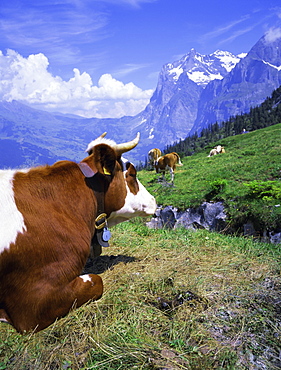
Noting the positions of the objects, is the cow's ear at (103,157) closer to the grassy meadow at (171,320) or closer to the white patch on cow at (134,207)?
the white patch on cow at (134,207)

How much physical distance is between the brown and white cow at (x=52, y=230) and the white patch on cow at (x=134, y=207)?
116 millimetres

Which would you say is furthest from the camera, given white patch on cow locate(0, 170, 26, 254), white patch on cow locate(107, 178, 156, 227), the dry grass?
white patch on cow locate(107, 178, 156, 227)

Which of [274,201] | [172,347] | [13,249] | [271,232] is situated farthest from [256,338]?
[274,201]

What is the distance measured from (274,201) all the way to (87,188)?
660cm

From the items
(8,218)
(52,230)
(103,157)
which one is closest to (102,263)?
(52,230)

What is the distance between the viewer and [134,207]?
460 cm

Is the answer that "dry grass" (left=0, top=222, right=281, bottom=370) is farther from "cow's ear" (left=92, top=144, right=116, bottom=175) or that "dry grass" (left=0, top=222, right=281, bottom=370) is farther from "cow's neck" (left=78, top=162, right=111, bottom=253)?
"cow's ear" (left=92, top=144, right=116, bottom=175)

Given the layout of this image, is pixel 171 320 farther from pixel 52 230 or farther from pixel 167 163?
pixel 167 163

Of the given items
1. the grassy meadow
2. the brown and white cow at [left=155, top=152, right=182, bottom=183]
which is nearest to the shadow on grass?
the grassy meadow

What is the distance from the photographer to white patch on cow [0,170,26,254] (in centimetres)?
296

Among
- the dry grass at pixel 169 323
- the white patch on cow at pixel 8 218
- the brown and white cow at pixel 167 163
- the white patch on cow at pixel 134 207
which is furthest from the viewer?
the brown and white cow at pixel 167 163

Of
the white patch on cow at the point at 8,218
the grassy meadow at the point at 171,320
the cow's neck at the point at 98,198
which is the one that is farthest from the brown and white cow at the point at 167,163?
the white patch on cow at the point at 8,218

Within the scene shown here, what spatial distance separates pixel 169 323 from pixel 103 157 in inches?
86.7

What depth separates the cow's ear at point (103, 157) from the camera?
3.90m
